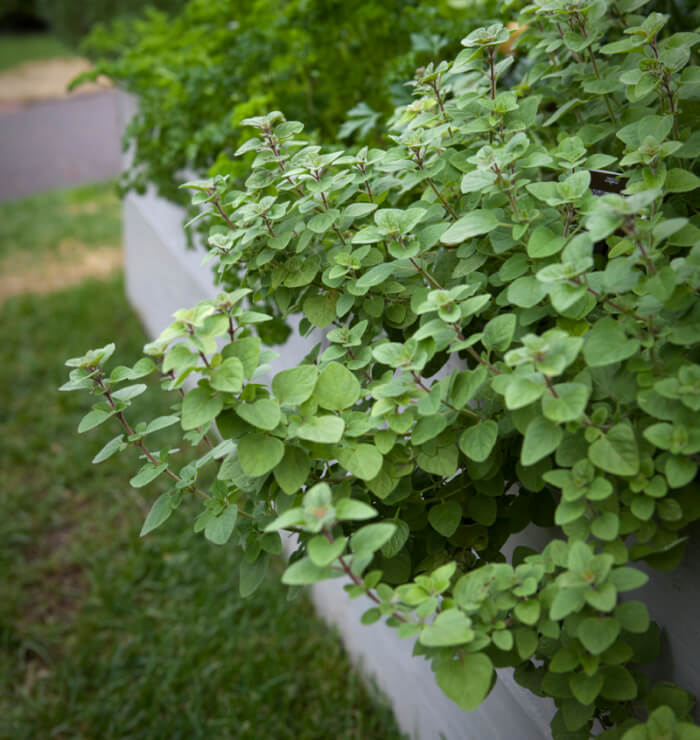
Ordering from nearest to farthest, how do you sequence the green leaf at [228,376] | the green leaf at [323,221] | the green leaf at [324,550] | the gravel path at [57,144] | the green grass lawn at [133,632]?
1. the green leaf at [324,550]
2. the green leaf at [228,376]
3. the green leaf at [323,221]
4. the green grass lawn at [133,632]
5. the gravel path at [57,144]

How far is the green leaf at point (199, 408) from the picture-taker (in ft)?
2.99

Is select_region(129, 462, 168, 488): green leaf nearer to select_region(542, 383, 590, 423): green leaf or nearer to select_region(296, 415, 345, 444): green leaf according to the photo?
select_region(296, 415, 345, 444): green leaf

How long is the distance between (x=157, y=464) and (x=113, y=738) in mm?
1165

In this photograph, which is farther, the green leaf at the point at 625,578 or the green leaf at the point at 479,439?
the green leaf at the point at 479,439

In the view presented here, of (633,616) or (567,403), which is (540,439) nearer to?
(567,403)

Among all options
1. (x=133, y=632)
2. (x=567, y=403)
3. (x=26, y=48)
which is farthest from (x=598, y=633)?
(x=26, y=48)

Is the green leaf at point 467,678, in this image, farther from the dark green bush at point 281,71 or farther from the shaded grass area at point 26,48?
the shaded grass area at point 26,48

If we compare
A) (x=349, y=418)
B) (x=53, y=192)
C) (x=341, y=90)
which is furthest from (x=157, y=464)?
(x=53, y=192)

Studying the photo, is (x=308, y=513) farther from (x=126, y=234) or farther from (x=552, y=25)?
(x=126, y=234)

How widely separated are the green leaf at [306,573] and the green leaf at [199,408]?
213 mm

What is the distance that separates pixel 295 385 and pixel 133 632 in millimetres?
1567

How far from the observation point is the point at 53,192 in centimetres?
691

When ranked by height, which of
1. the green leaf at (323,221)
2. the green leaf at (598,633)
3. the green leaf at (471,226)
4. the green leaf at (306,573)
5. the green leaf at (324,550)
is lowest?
the green leaf at (598,633)

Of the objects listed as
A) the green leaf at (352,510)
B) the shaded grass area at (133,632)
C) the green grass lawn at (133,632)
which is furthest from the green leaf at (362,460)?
the shaded grass area at (133,632)
